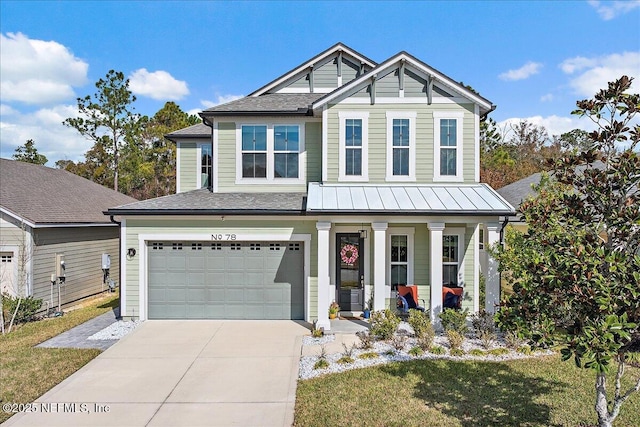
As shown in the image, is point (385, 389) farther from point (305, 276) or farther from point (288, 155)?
point (288, 155)

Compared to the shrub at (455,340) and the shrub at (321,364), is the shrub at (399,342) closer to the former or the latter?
the shrub at (455,340)

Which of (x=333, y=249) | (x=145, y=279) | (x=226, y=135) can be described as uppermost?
(x=226, y=135)

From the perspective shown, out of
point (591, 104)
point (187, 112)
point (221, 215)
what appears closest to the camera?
point (591, 104)

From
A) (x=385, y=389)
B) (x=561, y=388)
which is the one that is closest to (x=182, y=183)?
(x=385, y=389)

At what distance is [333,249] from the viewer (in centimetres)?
1178

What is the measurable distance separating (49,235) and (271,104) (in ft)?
29.6

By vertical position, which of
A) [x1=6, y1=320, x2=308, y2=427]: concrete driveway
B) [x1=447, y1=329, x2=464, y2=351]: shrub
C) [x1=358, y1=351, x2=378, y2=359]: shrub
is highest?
[x1=447, y1=329, x2=464, y2=351]: shrub

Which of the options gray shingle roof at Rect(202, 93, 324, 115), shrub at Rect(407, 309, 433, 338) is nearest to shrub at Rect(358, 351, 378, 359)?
shrub at Rect(407, 309, 433, 338)

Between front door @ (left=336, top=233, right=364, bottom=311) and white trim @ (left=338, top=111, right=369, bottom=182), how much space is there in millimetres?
1824

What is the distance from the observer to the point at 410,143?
11.9m

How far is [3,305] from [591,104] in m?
15.0

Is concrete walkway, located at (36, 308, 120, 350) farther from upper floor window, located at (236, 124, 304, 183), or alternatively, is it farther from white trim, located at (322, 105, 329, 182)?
white trim, located at (322, 105, 329, 182)

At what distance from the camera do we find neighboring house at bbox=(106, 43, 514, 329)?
11.3 metres

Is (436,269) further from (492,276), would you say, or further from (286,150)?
(286,150)
